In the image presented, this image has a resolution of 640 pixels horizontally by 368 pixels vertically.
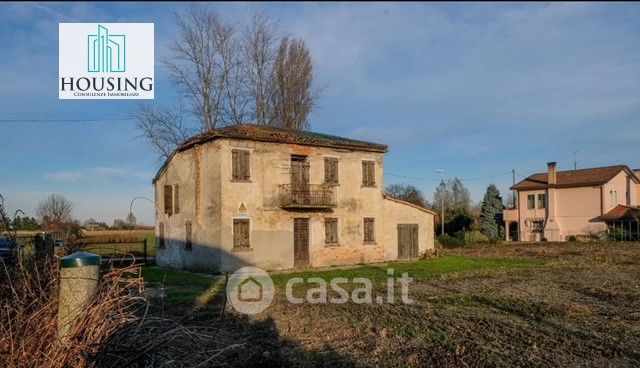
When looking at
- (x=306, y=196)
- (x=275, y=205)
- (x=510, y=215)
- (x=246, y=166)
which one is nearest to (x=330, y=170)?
(x=306, y=196)

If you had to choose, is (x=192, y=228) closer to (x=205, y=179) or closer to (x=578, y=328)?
(x=205, y=179)

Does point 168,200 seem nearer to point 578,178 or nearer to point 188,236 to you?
point 188,236

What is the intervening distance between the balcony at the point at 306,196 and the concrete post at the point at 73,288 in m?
18.3

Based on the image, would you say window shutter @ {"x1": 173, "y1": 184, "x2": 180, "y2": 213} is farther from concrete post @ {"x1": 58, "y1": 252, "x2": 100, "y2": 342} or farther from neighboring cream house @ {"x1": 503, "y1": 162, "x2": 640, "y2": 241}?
neighboring cream house @ {"x1": 503, "y1": 162, "x2": 640, "y2": 241}

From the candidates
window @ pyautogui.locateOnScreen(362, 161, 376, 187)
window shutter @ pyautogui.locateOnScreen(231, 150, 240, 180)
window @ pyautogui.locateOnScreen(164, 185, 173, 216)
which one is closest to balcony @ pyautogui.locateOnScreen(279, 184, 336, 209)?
window shutter @ pyautogui.locateOnScreen(231, 150, 240, 180)

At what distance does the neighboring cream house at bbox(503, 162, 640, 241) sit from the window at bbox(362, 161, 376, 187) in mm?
26288

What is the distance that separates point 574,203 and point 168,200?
36310 mm

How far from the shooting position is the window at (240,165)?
72.6 ft

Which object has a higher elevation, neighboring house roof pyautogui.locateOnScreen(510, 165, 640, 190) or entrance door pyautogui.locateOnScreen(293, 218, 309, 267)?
neighboring house roof pyautogui.locateOnScreen(510, 165, 640, 190)

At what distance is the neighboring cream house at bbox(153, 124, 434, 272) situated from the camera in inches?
866

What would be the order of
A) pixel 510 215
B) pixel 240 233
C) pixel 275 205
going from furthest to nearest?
pixel 510 215 → pixel 275 205 → pixel 240 233

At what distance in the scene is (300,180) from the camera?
2433cm

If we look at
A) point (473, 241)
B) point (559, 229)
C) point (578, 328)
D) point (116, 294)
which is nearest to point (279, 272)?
point (578, 328)

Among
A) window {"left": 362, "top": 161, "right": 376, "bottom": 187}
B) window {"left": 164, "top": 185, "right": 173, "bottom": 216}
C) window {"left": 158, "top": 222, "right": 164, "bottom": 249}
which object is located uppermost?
window {"left": 362, "top": 161, "right": 376, "bottom": 187}
